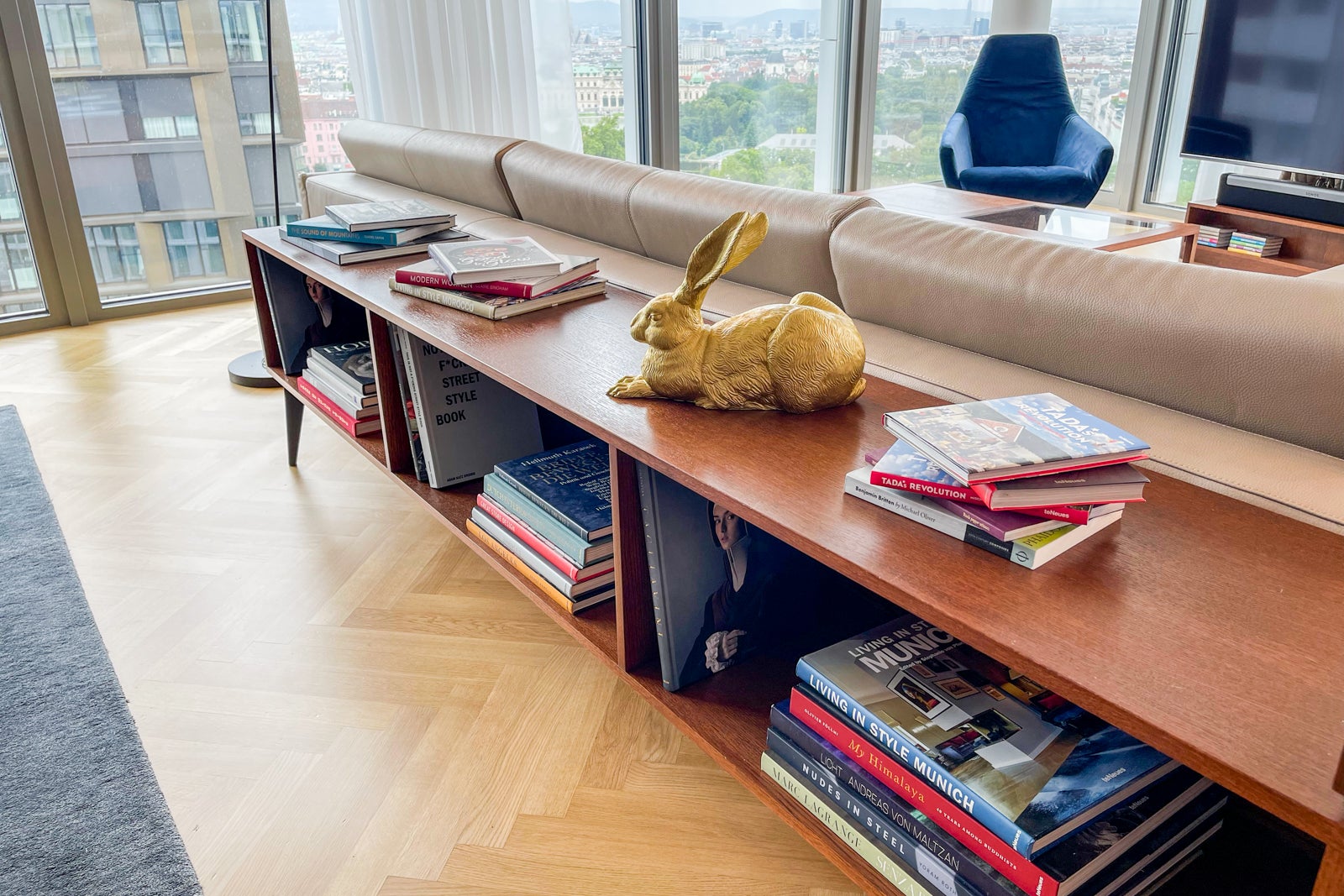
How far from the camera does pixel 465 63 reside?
3.95 metres

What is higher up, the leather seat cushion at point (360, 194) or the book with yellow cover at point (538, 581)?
the leather seat cushion at point (360, 194)

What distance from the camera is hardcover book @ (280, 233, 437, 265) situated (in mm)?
1817

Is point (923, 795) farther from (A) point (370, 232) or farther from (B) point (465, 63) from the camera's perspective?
(B) point (465, 63)

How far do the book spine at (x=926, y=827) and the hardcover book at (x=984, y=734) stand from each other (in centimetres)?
2

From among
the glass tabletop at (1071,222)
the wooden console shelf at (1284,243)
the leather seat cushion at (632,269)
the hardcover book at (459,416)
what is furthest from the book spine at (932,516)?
the wooden console shelf at (1284,243)

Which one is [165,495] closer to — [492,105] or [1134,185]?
[492,105]

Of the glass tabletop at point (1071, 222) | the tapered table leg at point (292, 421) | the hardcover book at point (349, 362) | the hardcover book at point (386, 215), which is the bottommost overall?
the tapered table leg at point (292, 421)

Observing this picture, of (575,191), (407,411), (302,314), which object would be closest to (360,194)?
(302,314)

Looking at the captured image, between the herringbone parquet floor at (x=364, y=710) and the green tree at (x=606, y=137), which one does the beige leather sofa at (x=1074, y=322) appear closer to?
the herringbone parquet floor at (x=364, y=710)

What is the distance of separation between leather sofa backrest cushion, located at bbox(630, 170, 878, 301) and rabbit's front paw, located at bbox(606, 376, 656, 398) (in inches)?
16.1

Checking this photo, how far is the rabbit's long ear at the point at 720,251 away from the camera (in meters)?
1.08

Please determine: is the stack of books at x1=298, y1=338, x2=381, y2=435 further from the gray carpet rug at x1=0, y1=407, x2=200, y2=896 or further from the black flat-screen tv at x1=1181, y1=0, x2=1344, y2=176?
the black flat-screen tv at x1=1181, y1=0, x2=1344, y2=176

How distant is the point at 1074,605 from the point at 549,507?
793mm

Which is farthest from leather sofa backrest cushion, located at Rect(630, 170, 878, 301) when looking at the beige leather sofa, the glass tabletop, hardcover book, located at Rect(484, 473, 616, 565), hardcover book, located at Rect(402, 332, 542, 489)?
the glass tabletop
